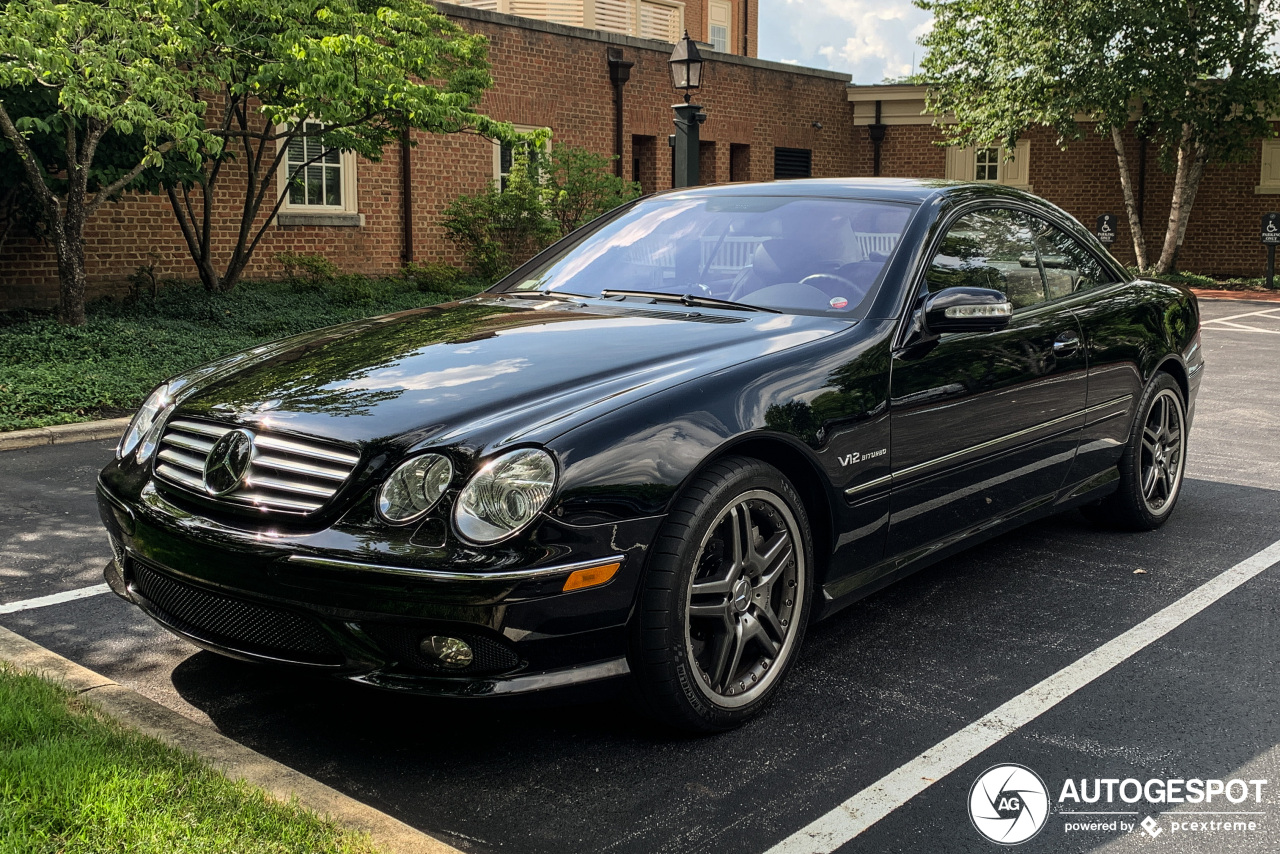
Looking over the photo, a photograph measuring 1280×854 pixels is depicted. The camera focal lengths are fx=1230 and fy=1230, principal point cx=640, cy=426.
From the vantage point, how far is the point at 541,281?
4918mm

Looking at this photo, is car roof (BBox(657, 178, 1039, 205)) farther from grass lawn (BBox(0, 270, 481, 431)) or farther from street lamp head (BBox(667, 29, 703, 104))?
street lamp head (BBox(667, 29, 703, 104))

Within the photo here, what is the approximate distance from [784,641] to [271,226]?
1571 centimetres

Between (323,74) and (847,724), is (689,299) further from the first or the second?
(323,74)

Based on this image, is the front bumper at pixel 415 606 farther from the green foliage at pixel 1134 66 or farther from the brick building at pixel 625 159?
the green foliage at pixel 1134 66

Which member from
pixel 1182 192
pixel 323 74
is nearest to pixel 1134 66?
pixel 1182 192

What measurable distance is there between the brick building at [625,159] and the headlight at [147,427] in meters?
12.4

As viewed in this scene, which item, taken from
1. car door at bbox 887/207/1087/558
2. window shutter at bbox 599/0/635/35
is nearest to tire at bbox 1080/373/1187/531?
car door at bbox 887/207/1087/558

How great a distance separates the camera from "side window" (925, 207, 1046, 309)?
4441mm

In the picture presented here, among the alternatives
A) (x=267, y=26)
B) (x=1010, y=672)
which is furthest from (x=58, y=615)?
(x=267, y=26)

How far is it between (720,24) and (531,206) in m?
24.9

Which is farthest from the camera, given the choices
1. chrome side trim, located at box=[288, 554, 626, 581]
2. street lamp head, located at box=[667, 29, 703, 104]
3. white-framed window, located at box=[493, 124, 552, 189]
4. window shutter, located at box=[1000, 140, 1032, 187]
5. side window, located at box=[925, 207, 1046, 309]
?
window shutter, located at box=[1000, 140, 1032, 187]

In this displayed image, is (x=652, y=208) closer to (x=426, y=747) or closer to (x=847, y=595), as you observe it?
(x=847, y=595)

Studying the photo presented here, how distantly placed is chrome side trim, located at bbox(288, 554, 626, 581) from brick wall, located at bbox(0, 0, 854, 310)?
44.4 feet

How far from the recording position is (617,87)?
23500 millimetres
